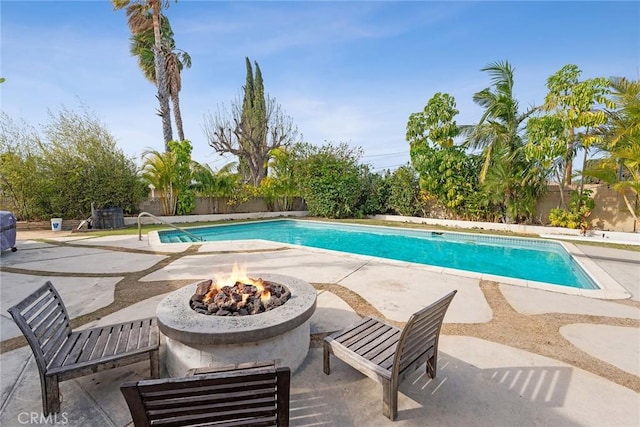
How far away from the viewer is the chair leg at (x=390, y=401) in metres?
2.04

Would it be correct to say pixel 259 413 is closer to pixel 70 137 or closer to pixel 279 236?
pixel 279 236

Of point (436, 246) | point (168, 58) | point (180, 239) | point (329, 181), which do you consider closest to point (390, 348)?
point (436, 246)

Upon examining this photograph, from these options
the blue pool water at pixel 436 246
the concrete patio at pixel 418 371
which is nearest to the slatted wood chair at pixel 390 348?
the concrete patio at pixel 418 371

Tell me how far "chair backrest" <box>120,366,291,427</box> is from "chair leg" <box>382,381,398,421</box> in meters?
0.84

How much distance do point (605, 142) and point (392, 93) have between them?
949cm

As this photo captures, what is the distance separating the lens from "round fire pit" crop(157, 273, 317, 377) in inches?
90.7

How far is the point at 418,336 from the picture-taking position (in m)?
2.17

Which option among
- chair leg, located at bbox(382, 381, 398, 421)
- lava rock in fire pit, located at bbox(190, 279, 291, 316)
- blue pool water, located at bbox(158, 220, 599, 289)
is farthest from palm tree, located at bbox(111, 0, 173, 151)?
chair leg, located at bbox(382, 381, 398, 421)

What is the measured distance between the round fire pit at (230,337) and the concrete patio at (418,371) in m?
0.30

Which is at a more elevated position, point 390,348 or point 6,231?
point 6,231

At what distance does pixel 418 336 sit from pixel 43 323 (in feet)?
9.34

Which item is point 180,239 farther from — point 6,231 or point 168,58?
point 168,58

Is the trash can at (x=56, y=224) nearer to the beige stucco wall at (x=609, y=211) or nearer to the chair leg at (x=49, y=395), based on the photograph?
the chair leg at (x=49, y=395)

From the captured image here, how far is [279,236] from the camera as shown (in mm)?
13414
